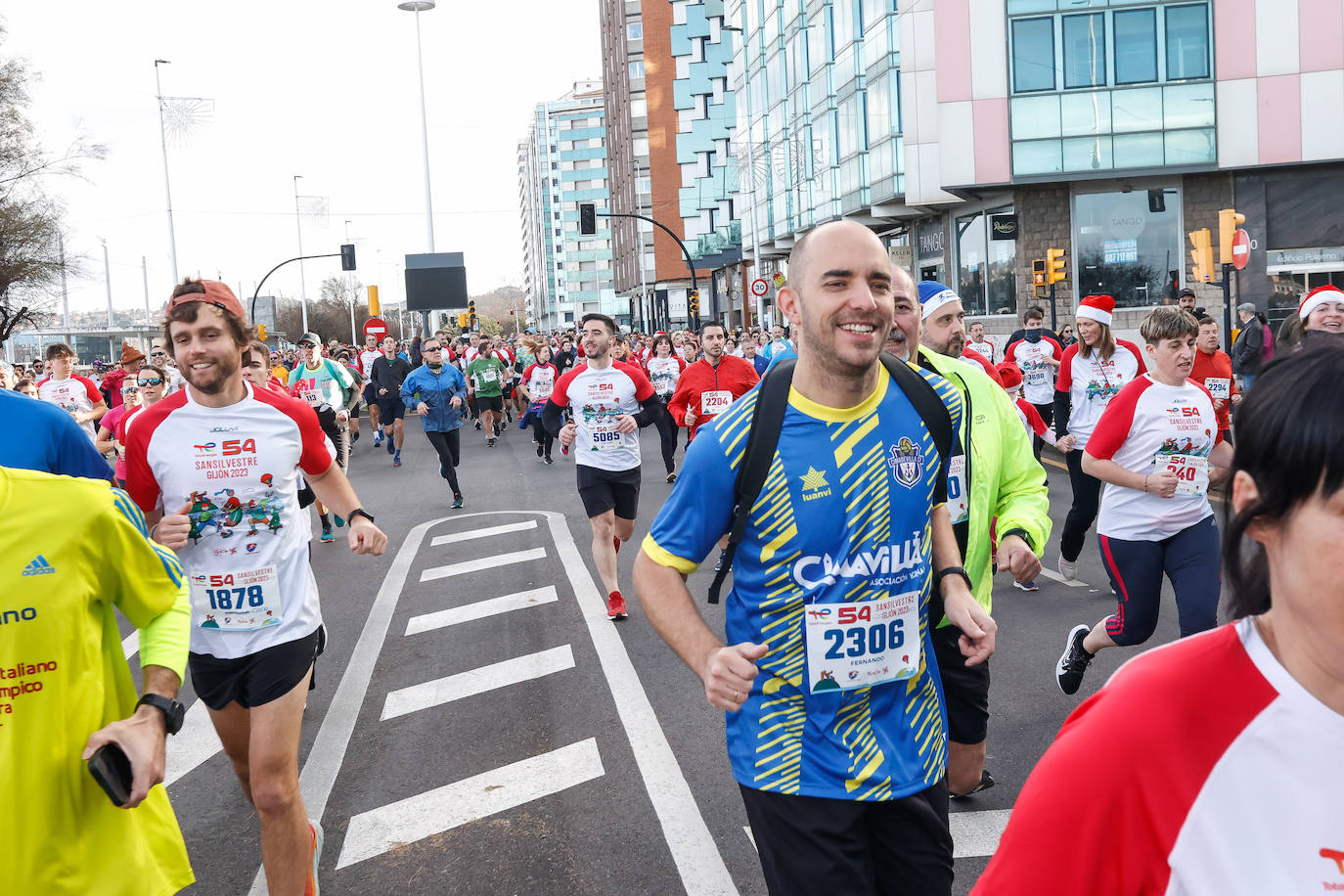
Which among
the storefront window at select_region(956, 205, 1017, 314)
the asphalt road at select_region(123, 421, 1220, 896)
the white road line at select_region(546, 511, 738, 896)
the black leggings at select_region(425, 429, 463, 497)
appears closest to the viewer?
the white road line at select_region(546, 511, 738, 896)

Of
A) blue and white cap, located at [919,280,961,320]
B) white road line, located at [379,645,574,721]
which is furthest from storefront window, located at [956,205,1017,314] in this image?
blue and white cap, located at [919,280,961,320]

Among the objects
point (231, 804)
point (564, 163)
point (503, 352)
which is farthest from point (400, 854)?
point (564, 163)

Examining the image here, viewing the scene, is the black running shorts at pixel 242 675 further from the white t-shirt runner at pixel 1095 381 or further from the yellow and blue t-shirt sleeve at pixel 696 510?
the white t-shirt runner at pixel 1095 381

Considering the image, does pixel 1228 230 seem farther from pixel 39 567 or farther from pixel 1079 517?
pixel 39 567

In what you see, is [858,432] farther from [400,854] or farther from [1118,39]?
[1118,39]

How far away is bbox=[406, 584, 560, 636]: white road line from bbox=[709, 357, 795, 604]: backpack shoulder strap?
20.1 ft

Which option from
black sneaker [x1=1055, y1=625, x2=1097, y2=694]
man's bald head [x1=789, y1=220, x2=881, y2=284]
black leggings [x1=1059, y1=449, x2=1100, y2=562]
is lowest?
black sneaker [x1=1055, y1=625, x2=1097, y2=694]

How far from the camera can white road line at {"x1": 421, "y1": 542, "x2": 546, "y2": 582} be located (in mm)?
10562

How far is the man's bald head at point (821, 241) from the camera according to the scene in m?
2.79

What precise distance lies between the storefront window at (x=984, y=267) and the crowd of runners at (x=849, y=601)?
87.8 feet

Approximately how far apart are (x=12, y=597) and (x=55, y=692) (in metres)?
0.21

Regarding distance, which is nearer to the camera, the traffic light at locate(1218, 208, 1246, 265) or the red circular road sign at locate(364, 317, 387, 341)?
the traffic light at locate(1218, 208, 1246, 265)

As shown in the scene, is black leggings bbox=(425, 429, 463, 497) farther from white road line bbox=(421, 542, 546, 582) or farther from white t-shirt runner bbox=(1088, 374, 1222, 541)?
white t-shirt runner bbox=(1088, 374, 1222, 541)

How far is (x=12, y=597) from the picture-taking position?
2.35m
